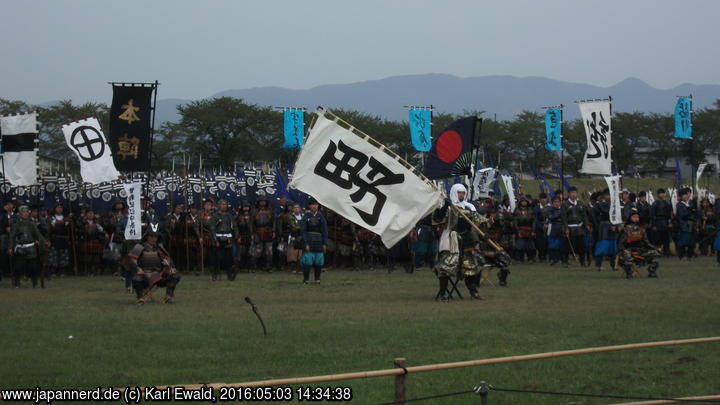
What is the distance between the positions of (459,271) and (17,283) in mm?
10423

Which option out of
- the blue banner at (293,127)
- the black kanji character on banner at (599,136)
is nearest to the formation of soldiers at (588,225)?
the black kanji character on banner at (599,136)

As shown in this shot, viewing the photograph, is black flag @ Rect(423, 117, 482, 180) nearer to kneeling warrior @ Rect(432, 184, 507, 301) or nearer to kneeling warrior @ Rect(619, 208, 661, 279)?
kneeling warrior @ Rect(432, 184, 507, 301)

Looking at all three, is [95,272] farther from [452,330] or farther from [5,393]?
[5,393]

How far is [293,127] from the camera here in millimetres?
35781

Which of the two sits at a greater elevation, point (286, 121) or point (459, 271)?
point (286, 121)

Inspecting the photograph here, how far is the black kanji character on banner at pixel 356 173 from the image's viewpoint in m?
11.4

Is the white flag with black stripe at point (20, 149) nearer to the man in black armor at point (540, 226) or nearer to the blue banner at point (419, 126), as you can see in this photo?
the man in black armor at point (540, 226)

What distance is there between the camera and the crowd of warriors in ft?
71.5

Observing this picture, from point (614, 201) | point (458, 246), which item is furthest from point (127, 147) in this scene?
point (614, 201)

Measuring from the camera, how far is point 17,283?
1986 cm

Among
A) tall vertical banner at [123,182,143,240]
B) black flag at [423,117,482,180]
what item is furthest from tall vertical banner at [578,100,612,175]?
tall vertical banner at [123,182,143,240]

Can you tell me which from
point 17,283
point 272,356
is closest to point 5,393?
point 272,356

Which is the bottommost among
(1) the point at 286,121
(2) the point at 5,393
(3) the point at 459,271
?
(2) the point at 5,393

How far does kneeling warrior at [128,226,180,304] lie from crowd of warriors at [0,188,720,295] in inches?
181
